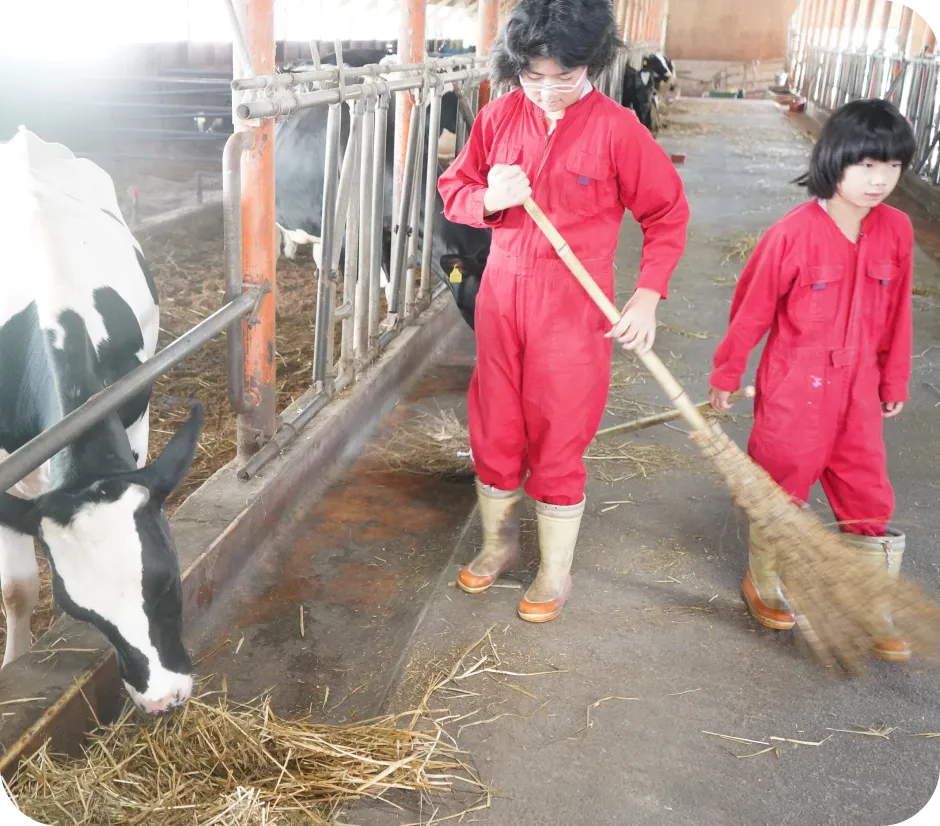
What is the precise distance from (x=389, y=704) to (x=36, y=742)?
0.83 meters

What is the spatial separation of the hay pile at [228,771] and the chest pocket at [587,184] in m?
1.36

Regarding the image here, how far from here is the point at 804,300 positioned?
258cm

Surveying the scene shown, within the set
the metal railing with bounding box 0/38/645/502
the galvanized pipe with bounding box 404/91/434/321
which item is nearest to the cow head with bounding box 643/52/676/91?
the metal railing with bounding box 0/38/645/502

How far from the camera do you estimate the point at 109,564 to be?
204cm

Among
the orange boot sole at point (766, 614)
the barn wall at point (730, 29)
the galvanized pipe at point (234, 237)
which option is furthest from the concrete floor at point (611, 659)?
the barn wall at point (730, 29)

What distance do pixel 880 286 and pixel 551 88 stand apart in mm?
1036

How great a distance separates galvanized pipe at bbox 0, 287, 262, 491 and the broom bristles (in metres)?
1.41

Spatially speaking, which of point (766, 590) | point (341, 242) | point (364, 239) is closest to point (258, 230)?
point (341, 242)

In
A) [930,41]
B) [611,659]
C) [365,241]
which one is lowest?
[611,659]

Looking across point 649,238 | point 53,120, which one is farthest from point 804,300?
point 53,120

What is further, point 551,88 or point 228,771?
point 551,88

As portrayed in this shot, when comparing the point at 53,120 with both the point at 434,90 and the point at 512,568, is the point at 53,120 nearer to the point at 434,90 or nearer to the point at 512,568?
the point at 434,90

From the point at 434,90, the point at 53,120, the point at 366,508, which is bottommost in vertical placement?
the point at 366,508

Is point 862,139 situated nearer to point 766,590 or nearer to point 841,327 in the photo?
point 841,327
